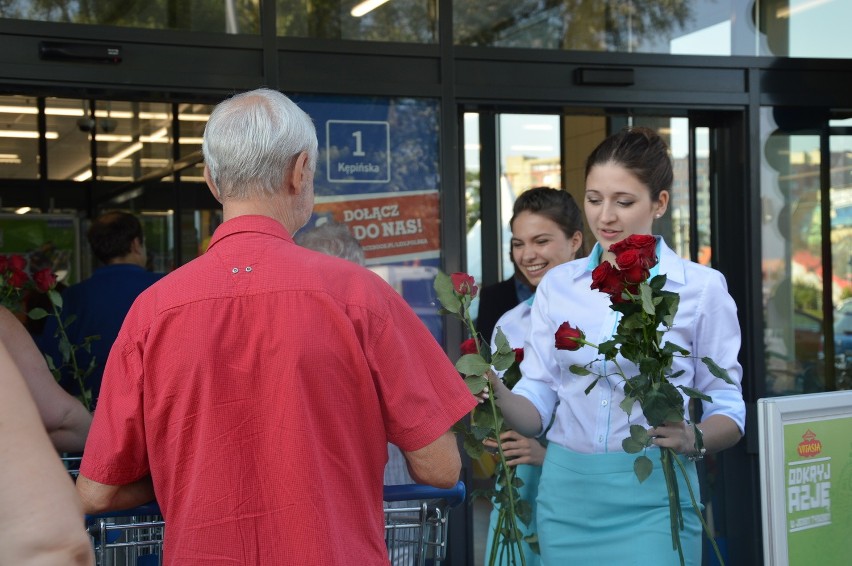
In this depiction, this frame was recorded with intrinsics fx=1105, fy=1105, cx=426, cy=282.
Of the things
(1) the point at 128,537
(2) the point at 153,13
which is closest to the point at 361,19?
(2) the point at 153,13

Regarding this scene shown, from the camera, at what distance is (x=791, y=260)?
221 inches

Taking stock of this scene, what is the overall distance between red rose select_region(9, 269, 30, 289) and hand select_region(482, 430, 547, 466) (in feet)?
5.96

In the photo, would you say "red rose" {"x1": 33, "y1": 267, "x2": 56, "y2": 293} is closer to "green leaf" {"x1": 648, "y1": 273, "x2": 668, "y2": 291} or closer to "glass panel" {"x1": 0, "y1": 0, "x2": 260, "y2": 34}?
"glass panel" {"x1": 0, "y1": 0, "x2": 260, "y2": 34}

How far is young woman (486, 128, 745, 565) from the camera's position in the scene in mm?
2826

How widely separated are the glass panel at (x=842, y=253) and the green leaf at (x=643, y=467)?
3496 mm

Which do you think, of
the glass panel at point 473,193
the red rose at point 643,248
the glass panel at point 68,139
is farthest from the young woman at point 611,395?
the glass panel at point 68,139

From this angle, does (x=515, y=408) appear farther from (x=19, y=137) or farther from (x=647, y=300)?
(x=19, y=137)

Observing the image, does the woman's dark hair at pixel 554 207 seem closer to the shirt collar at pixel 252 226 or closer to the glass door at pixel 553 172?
the glass door at pixel 553 172

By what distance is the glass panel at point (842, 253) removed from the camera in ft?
18.9

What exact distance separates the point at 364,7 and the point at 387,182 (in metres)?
0.81

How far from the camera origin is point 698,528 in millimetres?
2865

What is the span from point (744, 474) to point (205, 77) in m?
3.19

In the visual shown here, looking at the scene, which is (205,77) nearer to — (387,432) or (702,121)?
(702,121)

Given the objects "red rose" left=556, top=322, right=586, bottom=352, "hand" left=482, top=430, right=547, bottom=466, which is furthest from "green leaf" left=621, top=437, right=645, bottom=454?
"hand" left=482, top=430, right=547, bottom=466
